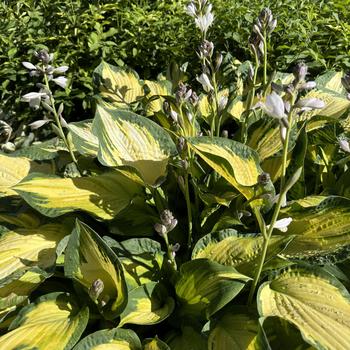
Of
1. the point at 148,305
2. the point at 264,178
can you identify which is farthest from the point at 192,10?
the point at 148,305

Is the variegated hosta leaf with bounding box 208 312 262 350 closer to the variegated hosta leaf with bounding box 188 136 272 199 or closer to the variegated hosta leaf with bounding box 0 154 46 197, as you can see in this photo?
the variegated hosta leaf with bounding box 188 136 272 199

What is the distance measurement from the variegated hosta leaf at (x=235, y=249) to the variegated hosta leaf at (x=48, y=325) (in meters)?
0.51

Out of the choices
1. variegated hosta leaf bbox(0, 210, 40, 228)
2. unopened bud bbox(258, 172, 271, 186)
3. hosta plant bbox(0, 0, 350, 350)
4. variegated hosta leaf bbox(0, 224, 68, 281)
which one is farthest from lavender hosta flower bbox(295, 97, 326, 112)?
variegated hosta leaf bbox(0, 210, 40, 228)

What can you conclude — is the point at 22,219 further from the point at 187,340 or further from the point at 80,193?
the point at 187,340

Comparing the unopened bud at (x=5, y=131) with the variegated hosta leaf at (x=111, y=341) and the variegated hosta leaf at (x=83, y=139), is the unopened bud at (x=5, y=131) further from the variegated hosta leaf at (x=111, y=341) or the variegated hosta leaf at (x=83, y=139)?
the variegated hosta leaf at (x=111, y=341)

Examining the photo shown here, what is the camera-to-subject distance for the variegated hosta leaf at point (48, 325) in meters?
1.79

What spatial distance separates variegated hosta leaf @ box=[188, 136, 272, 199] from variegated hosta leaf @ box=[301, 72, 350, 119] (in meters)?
0.69

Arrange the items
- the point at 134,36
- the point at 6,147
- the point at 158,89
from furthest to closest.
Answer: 1. the point at 134,36
2. the point at 158,89
3. the point at 6,147

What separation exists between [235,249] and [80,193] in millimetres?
724

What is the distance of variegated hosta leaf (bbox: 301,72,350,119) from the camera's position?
8.76 feet

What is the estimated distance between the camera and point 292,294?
1.83 meters

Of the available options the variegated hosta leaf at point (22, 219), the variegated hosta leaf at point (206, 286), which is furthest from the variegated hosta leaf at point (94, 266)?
the variegated hosta leaf at point (22, 219)

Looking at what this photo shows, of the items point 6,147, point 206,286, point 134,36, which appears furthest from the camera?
point 134,36

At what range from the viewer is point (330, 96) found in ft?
9.08
